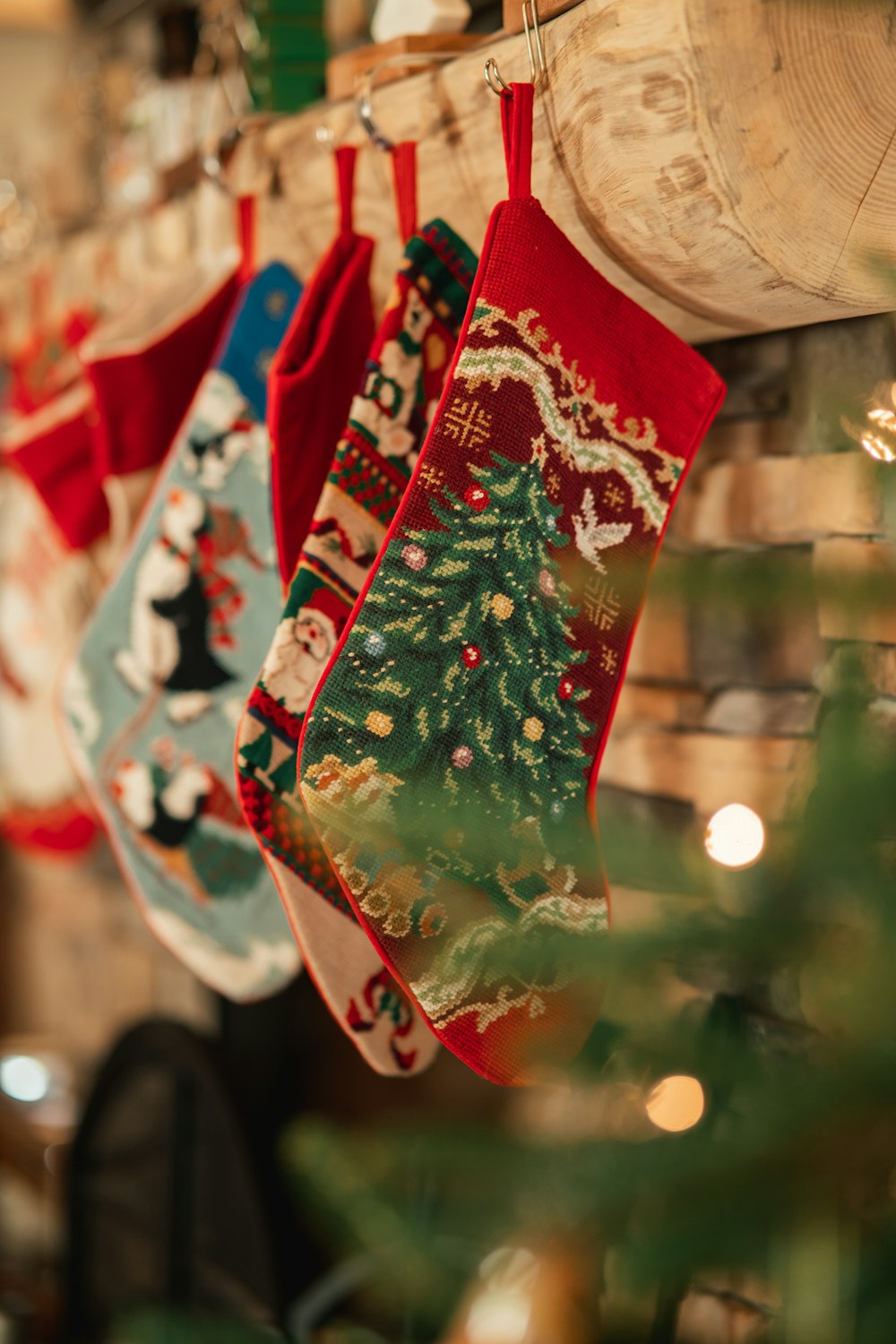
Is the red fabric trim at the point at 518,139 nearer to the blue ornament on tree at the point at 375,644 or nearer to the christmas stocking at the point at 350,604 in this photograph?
the christmas stocking at the point at 350,604

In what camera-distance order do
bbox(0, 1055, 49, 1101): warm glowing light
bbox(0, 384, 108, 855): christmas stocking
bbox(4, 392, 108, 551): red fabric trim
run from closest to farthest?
bbox(4, 392, 108, 551): red fabric trim
bbox(0, 384, 108, 855): christmas stocking
bbox(0, 1055, 49, 1101): warm glowing light

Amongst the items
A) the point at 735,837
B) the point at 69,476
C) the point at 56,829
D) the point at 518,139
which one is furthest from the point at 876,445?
the point at 56,829

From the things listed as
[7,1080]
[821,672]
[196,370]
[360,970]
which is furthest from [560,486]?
[7,1080]

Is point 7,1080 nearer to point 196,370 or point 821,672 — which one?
point 196,370

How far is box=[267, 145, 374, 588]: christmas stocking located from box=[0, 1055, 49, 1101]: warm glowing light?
122 centimetres

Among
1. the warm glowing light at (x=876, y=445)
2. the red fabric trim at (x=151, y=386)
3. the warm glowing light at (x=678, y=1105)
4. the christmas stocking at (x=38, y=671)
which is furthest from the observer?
the christmas stocking at (x=38, y=671)

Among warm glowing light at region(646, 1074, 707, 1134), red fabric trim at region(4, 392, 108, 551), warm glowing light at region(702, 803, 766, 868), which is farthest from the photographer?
red fabric trim at region(4, 392, 108, 551)

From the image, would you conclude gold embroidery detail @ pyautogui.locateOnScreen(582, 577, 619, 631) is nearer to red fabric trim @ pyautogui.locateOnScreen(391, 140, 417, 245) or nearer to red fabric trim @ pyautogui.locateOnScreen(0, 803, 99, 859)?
red fabric trim @ pyautogui.locateOnScreen(391, 140, 417, 245)

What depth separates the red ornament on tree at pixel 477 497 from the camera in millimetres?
653

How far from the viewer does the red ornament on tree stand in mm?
653

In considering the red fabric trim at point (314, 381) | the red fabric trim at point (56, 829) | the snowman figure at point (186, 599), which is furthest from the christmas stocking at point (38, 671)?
the red fabric trim at point (314, 381)

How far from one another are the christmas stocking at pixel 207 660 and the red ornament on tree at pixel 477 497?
1.24ft

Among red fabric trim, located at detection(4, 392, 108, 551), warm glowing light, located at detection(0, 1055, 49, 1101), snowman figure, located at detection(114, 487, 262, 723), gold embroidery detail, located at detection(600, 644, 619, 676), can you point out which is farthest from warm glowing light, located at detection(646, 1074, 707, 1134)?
warm glowing light, located at detection(0, 1055, 49, 1101)

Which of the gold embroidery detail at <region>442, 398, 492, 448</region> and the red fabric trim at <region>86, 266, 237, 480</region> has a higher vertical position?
the gold embroidery detail at <region>442, 398, 492, 448</region>
